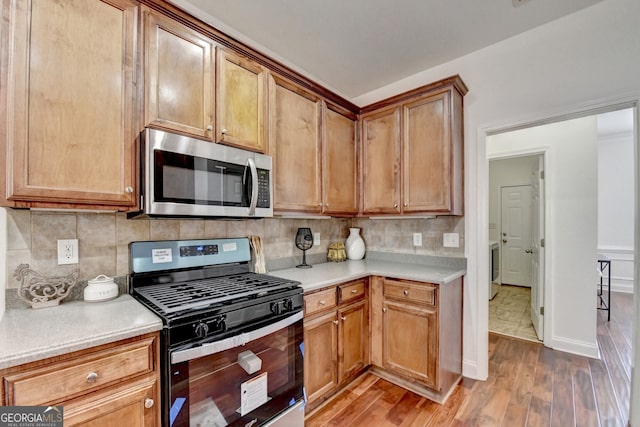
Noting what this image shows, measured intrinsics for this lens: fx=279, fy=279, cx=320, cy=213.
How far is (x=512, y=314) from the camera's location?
3.76 meters

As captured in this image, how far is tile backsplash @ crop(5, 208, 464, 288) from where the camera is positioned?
1.33 meters

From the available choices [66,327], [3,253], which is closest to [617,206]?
[66,327]

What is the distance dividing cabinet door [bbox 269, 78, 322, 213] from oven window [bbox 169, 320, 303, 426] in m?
0.92

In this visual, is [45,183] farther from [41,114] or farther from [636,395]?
[636,395]

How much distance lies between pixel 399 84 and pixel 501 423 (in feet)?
9.32

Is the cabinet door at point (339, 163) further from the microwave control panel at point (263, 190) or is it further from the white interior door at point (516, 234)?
the white interior door at point (516, 234)

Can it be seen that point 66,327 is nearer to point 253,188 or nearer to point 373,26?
point 253,188

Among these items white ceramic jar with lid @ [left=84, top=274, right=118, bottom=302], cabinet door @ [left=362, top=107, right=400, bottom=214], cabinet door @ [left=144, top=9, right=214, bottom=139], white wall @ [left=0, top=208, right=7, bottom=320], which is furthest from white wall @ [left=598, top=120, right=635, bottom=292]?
white wall @ [left=0, top=208, right=7, bottom=320]

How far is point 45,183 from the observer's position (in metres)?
1.16

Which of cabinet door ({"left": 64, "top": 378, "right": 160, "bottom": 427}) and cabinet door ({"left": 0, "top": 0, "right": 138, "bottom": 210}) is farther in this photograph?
cabinet door ({"left": 0, "top": 0, "right": 138, "bottom": 210})

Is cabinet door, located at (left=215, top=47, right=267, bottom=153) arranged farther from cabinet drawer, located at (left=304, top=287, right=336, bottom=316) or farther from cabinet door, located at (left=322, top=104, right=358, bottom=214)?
cabinet drawer, located at (left=304, top=287, right=336, bottom=316)

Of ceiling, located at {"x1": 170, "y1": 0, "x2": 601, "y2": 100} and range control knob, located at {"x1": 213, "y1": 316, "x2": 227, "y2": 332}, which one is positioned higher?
ceiling, located at {"x1": 170, "y1": 0, "x2": 601, "y2": 100}

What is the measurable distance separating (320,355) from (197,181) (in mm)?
1383

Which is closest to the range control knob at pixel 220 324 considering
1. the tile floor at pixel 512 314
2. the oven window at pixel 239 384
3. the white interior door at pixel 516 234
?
the oven window at pixel 239 384
